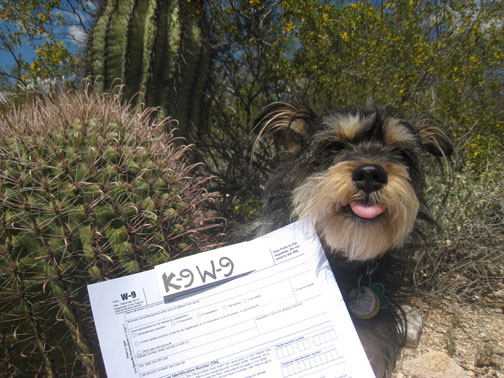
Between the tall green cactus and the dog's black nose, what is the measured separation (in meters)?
1.87

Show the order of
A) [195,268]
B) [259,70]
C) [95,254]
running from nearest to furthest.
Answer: [95,254], [195,268], [259,70]

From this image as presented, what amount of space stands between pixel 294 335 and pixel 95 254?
888mm

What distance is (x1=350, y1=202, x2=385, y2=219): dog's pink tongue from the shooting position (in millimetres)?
1579

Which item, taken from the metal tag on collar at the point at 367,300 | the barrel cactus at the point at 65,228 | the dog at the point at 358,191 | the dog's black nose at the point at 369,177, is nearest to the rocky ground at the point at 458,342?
the dog at the point at 358,191

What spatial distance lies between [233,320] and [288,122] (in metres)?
1.15

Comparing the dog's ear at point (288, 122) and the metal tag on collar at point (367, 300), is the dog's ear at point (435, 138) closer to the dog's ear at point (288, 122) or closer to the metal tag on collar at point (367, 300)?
the dog's ear at point (288, 122)

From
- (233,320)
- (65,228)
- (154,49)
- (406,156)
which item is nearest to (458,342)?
(406,156)

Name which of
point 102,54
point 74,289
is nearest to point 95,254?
point 74,289

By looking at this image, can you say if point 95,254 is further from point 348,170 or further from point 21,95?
point 21,95

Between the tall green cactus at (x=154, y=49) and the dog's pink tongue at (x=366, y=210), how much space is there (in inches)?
74.5

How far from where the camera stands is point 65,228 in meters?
1.34

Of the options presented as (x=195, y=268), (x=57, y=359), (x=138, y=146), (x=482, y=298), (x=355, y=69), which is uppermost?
(x=355, y=69)

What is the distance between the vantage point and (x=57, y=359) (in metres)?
1.40

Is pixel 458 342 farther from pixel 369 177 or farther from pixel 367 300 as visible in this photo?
pixel 369 177
